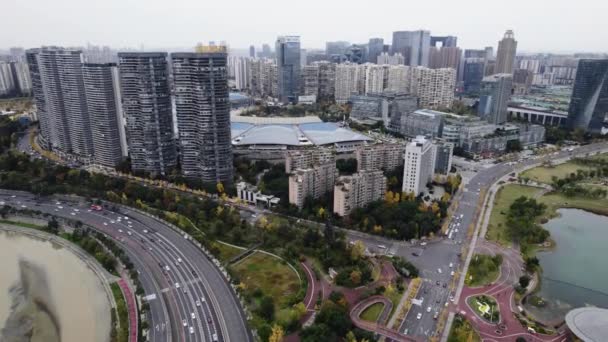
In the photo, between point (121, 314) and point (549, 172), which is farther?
point (549, 172)

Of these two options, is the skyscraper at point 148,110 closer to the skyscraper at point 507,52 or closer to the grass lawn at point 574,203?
the grass lawn at point 574,203

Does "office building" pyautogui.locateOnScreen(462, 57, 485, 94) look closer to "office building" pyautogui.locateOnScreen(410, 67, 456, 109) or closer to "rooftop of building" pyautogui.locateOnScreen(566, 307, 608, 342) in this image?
"office building" pyautogui.locateOnScreen(410, 67, 456, 109)

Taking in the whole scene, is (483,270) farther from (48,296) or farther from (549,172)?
(549,172)

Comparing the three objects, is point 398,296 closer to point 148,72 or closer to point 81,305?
point 81,305

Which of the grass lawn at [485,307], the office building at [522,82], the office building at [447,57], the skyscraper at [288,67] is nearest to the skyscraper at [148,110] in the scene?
the grass lawn at [485,307]

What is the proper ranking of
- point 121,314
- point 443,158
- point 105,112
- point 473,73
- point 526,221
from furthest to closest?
1. point 473,73
2. point 443,158
3. point 105,112
4. point 526,221
5. point 121,314


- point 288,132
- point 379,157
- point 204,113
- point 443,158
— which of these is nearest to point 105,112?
point 204,113
